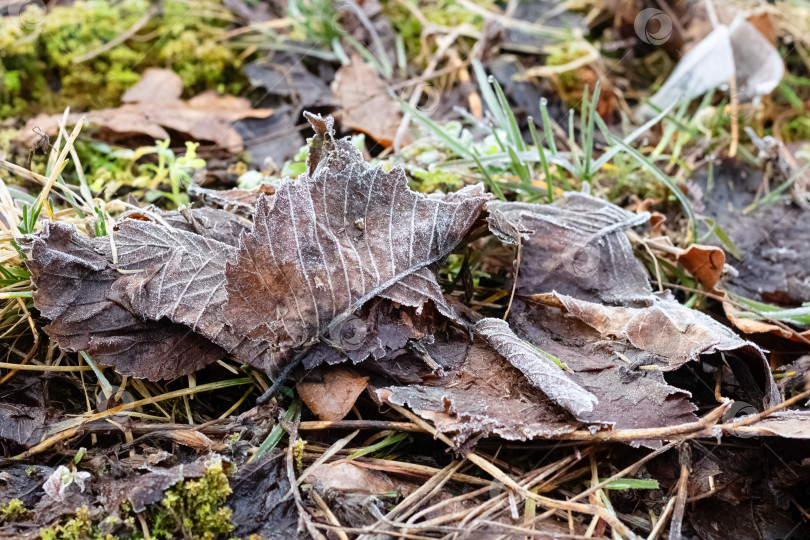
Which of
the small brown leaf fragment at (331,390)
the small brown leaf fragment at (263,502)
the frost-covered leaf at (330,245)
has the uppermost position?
the frost-covered leaf at (330,245)

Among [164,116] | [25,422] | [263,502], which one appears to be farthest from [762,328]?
[164,116]

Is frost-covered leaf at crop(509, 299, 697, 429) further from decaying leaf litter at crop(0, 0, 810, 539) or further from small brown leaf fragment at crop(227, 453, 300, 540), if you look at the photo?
small brown leaf fragment at crop(227, 453, 300, 540)

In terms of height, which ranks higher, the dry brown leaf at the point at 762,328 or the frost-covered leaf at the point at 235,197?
the frost-covered leaf at the point at 235,197

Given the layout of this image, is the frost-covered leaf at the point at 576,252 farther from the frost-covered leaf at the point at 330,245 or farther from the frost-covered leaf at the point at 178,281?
the frost-covered leaf at the point at 178,281

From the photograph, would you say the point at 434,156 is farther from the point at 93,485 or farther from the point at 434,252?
the point at 93,485

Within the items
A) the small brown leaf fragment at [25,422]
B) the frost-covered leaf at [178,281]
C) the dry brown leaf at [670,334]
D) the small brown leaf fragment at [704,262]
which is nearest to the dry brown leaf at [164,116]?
the frost-covered leaf at [178,281]

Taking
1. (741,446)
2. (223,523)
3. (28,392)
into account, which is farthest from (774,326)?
(28,392)

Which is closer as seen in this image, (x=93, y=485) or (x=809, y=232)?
(x=93, y=485)
